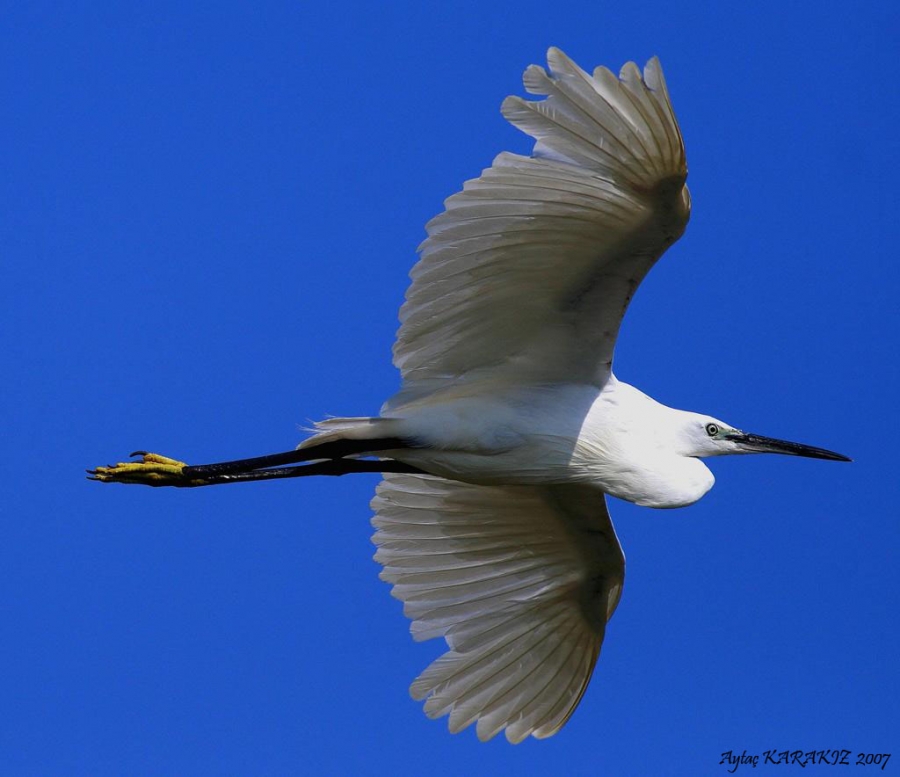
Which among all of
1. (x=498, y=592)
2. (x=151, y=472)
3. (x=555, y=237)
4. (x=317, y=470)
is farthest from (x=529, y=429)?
(x=151, y=472)

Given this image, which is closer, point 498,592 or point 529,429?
point 529,429

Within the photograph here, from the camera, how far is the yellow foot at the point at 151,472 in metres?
6.70

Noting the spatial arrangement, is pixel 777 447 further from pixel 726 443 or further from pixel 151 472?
pixel 151 472

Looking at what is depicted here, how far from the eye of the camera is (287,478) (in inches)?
265

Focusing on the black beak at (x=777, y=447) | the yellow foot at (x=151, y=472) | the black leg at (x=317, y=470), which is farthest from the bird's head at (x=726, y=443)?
the yellow foot at (x=151, y=472)

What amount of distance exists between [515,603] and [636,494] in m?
1.29

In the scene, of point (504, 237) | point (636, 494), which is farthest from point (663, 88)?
point (636, 494)

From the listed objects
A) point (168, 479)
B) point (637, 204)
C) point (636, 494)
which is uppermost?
point (168, 479)

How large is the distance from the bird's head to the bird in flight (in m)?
0.01

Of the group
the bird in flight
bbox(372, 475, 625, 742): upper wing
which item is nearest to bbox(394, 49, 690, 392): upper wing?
the bird in flight

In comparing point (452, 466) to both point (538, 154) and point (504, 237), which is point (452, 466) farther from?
point (538, 154)

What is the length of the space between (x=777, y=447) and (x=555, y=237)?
6.26 feet

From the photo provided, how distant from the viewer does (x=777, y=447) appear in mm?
6820

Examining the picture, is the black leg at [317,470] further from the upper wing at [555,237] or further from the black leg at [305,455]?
the upper wing at [555,237]
